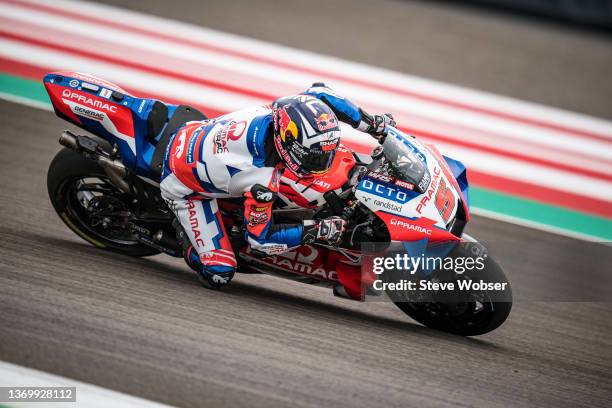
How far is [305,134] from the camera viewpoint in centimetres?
489

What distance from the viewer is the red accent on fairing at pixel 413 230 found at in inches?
195

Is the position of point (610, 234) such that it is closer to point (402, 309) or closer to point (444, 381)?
point (402, 309)

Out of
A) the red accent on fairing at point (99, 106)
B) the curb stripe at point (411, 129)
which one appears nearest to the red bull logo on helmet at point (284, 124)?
the red accent on fairing at point (99, 106)

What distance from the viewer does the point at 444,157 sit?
Result: 218 inches

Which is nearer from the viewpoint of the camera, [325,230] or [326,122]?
[326,122]

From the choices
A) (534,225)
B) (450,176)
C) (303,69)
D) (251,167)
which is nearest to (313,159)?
(251,167)

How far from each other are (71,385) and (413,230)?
2225 millimetres

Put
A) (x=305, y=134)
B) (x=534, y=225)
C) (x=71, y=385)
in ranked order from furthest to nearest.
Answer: (x=534, y=225) < (x=305, y=134) < (x=71, y=385)

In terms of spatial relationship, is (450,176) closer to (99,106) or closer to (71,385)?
(99,106)

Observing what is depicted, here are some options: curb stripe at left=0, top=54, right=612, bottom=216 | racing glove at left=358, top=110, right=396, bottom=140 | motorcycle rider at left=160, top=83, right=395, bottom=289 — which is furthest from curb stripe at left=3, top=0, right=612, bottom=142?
racing glove at left=358, top=110, right=396, bottom=140

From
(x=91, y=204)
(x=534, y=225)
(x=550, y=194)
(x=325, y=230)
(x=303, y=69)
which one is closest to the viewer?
(x=325, y=230)

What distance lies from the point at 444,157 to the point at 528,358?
1.51 metres

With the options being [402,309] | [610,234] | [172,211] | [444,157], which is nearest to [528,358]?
[402,309]

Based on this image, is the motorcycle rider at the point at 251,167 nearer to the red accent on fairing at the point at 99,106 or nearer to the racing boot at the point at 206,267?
the racing boot at the point at 206,267
